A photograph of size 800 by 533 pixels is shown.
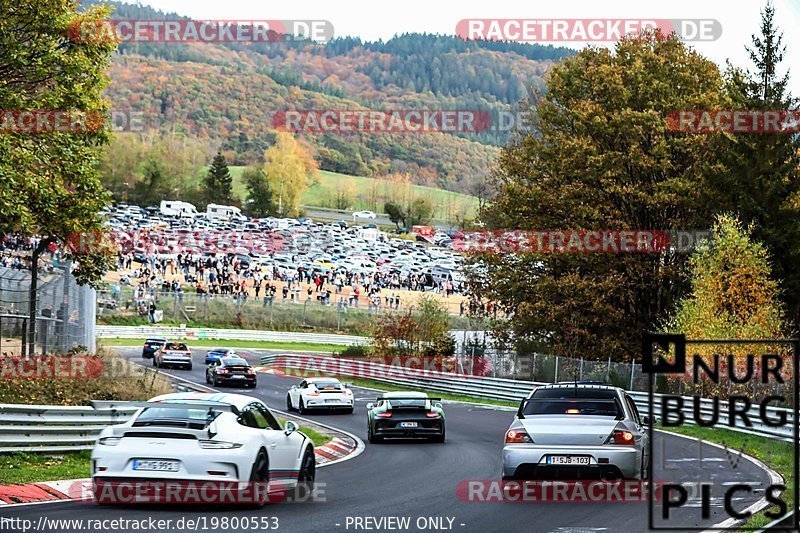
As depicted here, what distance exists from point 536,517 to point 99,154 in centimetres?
1816

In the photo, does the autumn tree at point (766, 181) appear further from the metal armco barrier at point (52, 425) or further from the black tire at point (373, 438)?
the metal armco barrier at point (52, 425)

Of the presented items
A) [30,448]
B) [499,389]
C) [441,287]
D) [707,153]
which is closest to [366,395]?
[499,389]

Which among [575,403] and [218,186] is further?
[218,186]

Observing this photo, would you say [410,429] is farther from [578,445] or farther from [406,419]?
[578,445]

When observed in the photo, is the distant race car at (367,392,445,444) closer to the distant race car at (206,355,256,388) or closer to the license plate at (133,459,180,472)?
the license plate at (133,459,180,472)

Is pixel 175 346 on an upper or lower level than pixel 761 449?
upper

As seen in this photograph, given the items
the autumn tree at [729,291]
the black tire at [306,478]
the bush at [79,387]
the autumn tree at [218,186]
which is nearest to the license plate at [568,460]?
the black tire at [306,478]

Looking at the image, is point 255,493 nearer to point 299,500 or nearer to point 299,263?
point 299,500

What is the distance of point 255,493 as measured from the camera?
12.3m

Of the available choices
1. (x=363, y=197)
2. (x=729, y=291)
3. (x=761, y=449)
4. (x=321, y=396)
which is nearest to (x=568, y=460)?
(x=761, y=449)

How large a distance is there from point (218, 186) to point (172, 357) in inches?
4445

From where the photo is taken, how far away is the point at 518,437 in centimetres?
1449

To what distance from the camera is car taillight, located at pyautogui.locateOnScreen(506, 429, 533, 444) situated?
47.3 feet

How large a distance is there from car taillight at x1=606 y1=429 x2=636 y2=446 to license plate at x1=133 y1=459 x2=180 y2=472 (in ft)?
18.6
